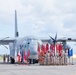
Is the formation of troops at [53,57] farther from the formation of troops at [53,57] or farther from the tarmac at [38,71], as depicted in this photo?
the tarmac at [38,71]

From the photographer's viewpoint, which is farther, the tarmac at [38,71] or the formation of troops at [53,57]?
the formation of troops at [53,57]

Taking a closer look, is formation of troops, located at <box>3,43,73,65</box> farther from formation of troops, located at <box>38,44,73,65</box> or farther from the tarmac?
the tarmac

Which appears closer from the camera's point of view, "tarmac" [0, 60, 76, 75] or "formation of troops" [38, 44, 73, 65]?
"tarmac" [0, 60, 76, 75]

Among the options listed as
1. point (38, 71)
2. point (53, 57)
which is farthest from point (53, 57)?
point (38, 71)

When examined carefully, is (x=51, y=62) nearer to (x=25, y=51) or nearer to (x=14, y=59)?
(x=25, y=51)

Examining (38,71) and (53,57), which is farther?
(53,57)

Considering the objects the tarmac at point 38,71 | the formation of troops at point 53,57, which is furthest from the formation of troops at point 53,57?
the tarmac at point 38,71

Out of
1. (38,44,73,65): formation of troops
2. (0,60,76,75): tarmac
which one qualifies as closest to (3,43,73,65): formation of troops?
(38,44,73,65): formation of troops

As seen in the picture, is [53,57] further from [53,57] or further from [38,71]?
[38,71]

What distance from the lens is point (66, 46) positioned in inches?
1902

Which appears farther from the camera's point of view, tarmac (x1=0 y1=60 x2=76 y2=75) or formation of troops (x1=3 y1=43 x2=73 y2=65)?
formation of troops (x1=3 y1=43 x2=73 y2=65)

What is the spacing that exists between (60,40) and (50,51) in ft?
44.5

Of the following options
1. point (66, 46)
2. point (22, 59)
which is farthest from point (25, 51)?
point (66, 46)

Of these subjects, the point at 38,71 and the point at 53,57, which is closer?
the point at 38,71
